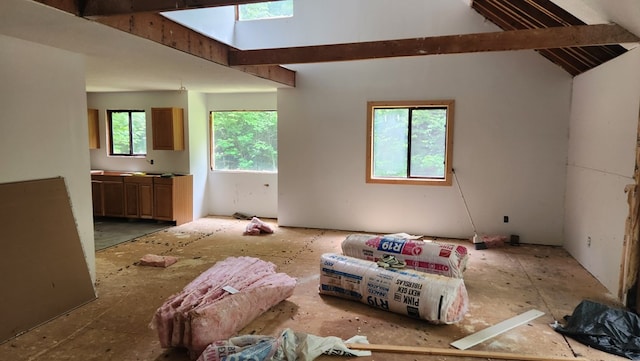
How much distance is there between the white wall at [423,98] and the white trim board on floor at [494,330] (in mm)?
2690

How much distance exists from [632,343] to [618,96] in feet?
7.98

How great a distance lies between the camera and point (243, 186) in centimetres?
763

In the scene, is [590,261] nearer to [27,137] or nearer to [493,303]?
[493,303]

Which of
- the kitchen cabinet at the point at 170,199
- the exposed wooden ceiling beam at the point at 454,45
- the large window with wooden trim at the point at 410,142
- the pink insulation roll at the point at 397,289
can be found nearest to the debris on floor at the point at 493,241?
the large window with wooden trim at the point at 410,142

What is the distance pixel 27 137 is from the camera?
3.38 m

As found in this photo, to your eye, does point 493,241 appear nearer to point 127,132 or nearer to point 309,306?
point 309,306

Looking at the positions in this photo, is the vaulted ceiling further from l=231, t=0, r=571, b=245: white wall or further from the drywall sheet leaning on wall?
the drywall sheet leaning on wall

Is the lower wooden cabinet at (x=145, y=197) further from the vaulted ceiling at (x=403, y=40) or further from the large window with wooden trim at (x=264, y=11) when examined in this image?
the large window with wooden trim at (x=264, y=11)

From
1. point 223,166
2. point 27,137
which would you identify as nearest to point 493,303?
point 27,137

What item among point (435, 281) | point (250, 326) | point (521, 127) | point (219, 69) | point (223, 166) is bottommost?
point (250, 326)

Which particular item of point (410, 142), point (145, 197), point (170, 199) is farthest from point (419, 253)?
point (145, 197)

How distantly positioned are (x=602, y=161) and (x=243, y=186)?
5.68 metres

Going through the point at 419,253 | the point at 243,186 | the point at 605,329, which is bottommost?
the point at 605,329

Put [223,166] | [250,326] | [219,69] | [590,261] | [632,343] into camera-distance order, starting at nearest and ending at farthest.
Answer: [632,343], [250,326], [590,261], [219,69], [223,166]
